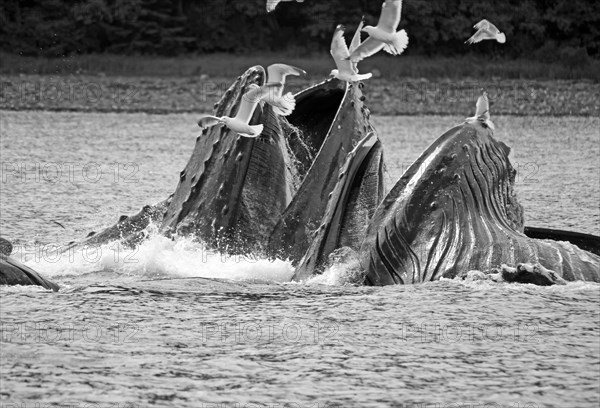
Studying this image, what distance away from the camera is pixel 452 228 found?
402 inches

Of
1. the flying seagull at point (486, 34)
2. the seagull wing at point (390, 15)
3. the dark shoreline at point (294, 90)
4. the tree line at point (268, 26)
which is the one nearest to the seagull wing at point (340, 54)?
the seagull wing at point (390, 15)

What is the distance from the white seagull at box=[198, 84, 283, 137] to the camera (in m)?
11.0

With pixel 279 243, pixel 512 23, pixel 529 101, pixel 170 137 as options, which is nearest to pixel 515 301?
pixel 279 243

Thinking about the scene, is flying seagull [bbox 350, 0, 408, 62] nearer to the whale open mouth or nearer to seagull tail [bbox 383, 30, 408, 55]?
seagull tail [bbox 383, 30, 408, 55]

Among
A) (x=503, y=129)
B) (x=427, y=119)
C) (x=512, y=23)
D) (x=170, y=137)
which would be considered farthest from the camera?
(x=512, y=23)

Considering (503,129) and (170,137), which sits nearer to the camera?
(170,137)

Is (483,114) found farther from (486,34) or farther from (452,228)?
(486,34)

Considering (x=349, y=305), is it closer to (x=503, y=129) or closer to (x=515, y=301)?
(x=515, y=301)

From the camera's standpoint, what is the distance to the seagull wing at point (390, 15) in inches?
508

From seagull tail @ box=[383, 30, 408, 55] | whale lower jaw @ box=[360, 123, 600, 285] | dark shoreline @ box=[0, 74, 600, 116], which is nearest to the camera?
whale lower jaw @ box=[360, 123, 600, 285]

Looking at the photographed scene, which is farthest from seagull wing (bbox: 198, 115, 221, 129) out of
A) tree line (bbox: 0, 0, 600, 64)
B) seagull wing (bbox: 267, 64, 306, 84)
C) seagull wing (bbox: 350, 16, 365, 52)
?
tree line (bbox: 0, 0, 600, 64)

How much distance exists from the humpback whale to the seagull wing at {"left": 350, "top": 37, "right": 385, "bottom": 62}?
0.45 meters

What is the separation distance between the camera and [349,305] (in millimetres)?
10180

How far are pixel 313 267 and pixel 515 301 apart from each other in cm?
154
